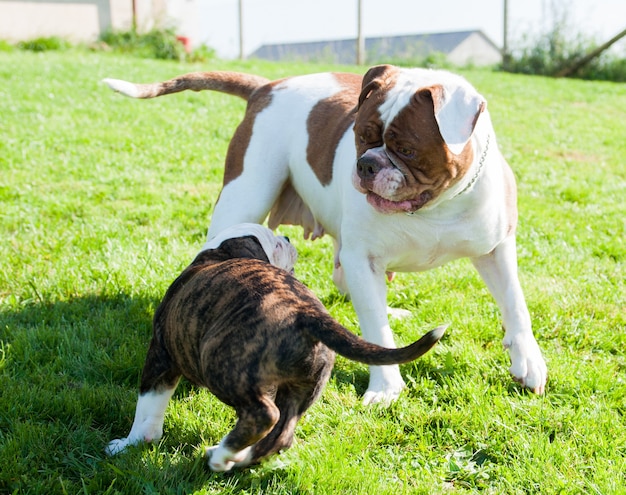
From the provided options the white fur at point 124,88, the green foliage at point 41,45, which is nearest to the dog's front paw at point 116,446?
the white fur at point 124,88

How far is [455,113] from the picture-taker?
10.8ft

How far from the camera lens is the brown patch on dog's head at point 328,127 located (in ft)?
14.1

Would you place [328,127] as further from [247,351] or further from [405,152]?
[247,351]

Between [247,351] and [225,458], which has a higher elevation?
[247,351]

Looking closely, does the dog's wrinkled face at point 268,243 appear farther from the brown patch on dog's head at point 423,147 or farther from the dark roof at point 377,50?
the dark roof at point 377,50

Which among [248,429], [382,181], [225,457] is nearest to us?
[248,429]

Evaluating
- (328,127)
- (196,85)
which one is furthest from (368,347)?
(196,85)

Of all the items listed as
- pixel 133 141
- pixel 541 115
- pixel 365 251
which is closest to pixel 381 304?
pixel 365 251

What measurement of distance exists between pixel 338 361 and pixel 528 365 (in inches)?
38.9

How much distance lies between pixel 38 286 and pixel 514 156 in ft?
20.5

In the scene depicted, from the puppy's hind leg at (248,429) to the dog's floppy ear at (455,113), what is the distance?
4.48ft

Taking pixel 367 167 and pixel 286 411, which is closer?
pixel 286 411

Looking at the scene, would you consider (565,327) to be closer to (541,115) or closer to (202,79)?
(202,79)

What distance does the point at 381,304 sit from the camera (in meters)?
3.86
